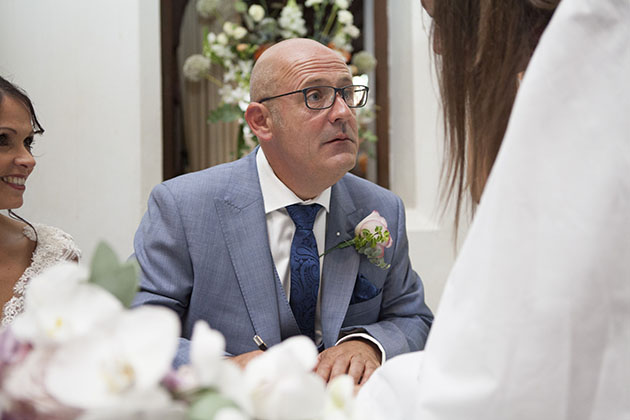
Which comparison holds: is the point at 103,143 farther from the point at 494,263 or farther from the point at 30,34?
the point at 494,263

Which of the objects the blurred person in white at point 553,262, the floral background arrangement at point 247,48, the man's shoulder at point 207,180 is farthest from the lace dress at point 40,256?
the blurred person in white at point 553,262

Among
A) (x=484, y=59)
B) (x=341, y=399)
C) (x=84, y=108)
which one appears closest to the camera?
(x=341, y=399)

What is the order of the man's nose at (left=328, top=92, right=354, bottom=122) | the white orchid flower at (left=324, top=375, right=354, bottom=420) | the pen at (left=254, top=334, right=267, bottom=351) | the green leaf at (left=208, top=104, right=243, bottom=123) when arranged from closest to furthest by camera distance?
1. the white orchid flower at (left=324, top=375, right=354, bottom=420)
2. the pen at (left=254, top=334, right=267, bottom=351)
3. the man's nose at (left=328, top=92, right=354, bottom=122)
4. the green leaf at (left=208, top=104, right=243, bottom=123)

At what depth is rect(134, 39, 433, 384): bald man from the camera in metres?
1.80

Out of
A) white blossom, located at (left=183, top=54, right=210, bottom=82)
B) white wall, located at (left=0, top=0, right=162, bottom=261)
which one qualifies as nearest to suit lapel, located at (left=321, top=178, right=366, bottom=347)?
white wall, located at (left=0, top=0, right=162, bottom=261)

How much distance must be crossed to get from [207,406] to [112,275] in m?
0.16

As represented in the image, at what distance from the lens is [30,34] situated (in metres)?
3.11

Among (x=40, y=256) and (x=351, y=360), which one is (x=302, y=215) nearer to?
(x=351, y=360)

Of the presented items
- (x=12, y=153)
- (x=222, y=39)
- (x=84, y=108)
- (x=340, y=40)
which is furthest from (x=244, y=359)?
(x=340, y=40)

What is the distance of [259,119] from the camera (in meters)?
2.12

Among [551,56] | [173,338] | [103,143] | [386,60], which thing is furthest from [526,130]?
[386,60]

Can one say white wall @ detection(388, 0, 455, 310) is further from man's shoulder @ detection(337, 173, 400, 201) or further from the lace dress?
the lace dress

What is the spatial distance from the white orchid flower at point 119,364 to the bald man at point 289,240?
116cm

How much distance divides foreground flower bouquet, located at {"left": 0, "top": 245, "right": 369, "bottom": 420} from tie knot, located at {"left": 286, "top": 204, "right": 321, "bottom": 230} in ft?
4.62
